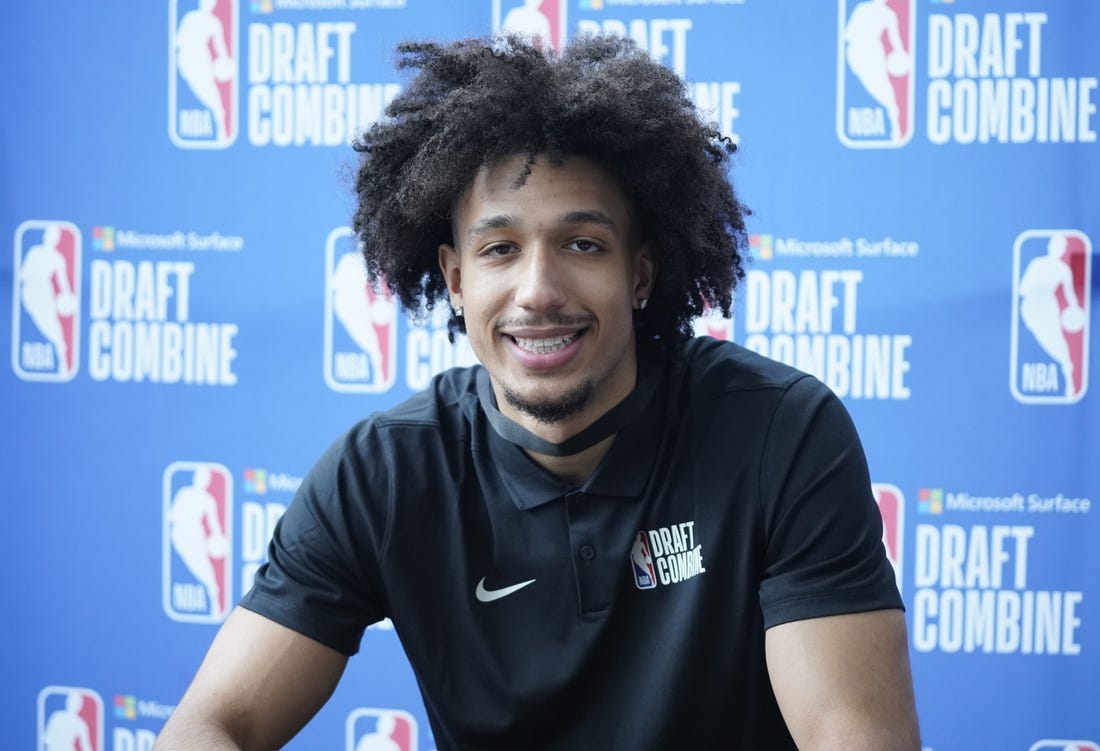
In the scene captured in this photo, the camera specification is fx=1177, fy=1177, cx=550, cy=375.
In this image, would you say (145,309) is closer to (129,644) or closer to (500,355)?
(129,644)

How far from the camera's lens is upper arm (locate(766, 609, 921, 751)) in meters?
1.29

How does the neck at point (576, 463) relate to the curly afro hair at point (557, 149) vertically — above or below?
below

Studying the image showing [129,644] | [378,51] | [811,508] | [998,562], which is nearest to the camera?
[811,508]

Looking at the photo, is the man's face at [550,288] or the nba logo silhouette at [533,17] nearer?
the man's face at [550,288]

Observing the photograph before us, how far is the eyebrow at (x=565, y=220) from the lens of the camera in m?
1.50

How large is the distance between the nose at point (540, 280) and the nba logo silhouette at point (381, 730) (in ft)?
4.30

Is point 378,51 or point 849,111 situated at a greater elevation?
point 378,51

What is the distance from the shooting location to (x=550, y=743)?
1477 mm

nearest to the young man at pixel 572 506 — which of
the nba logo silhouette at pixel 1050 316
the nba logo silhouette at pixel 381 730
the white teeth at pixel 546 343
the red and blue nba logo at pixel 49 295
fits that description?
the white teeth at pixel 546 343

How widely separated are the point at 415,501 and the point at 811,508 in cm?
51

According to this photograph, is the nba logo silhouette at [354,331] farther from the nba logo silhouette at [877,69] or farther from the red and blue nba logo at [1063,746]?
the red and blue nba logo at [1063,746]

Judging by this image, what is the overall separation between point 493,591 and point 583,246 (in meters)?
0.46

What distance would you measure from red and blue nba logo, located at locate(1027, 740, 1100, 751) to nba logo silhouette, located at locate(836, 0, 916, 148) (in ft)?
3.84

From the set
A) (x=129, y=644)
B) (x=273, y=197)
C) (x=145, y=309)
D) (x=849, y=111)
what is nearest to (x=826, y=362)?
(x=849, y=111)
